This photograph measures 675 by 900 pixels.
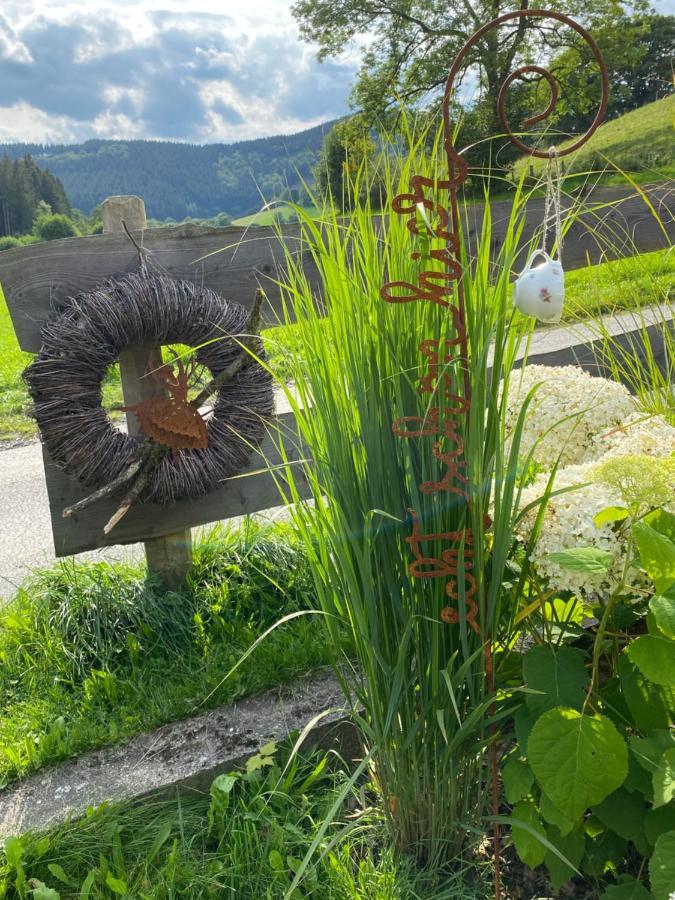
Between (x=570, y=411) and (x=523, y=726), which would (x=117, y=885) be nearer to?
(x=523, y=726)

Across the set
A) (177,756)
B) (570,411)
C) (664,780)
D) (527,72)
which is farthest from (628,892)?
(527,72)

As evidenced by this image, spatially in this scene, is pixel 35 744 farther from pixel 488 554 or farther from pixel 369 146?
pixel 369 146

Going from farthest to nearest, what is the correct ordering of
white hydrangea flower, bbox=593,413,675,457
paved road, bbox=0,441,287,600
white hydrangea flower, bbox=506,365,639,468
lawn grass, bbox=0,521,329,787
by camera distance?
paved road, bbox=0,441,287,600 → lawn grass, bbox=0,521,329,787 → white hydrangea flower, bbox=506,365,639,468 → white hydrangea flower, bbox=593,413,675,457

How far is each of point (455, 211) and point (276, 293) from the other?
4.21ft

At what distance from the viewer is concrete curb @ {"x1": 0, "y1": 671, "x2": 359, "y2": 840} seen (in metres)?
1.63

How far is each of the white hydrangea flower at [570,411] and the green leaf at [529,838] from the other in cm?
71

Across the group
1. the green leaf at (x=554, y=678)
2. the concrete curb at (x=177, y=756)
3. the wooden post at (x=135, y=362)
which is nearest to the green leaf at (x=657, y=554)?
the green leaf at (x=554, y=678)

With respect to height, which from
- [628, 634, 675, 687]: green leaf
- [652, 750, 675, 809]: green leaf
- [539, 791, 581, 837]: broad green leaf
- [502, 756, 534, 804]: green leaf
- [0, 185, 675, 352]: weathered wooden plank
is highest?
[0, 185, 675, 352]: weathered wooden plank

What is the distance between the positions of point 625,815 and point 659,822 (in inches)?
2.6

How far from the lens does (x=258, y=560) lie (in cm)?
234

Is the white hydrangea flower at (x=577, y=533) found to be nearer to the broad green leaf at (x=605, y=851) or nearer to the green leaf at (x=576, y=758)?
the green leaf at (x=576, y=758)

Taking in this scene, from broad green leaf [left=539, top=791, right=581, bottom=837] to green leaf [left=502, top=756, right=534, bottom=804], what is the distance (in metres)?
0.03

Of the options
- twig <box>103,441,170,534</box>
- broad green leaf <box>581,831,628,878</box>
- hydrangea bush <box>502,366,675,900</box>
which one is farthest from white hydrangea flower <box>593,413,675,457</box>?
twig <box>103,441,170,534</box>

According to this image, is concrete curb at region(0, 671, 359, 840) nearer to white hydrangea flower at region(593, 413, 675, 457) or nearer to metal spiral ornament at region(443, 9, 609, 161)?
white hydrangea flower at region(593, 413, 675, 457)
